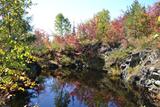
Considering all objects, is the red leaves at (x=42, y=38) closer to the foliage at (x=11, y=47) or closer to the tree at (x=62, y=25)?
the tree at (x=62, y=25)

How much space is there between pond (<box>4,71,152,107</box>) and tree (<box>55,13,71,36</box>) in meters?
37.2

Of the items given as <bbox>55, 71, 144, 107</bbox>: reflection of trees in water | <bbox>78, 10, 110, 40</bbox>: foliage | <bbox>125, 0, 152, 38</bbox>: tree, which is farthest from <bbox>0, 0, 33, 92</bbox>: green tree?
<bbox>78, 10, 110, 40</bbox>: foliage

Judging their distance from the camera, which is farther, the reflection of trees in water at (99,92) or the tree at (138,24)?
the tree at (138,24)

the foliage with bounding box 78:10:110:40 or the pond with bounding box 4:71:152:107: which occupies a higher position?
the foliage with bounding box 78:10:110:40

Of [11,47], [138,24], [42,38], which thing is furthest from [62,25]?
[11,47]

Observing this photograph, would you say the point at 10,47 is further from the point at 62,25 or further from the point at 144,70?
the point at 62,25

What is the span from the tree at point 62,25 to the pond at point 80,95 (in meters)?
37.2

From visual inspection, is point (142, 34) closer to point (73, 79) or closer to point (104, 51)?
point (104, 51)

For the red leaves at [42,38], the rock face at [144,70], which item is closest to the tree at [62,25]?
the red leaves at [42,38]

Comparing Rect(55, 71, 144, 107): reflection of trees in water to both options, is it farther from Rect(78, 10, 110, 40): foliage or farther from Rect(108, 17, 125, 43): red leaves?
Rect(78, 10, 110, 40): foliage

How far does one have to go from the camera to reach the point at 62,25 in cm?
8312

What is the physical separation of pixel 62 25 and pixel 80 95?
51.3 meters

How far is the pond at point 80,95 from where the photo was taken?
27.7 metres

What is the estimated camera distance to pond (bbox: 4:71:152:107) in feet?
90.8
